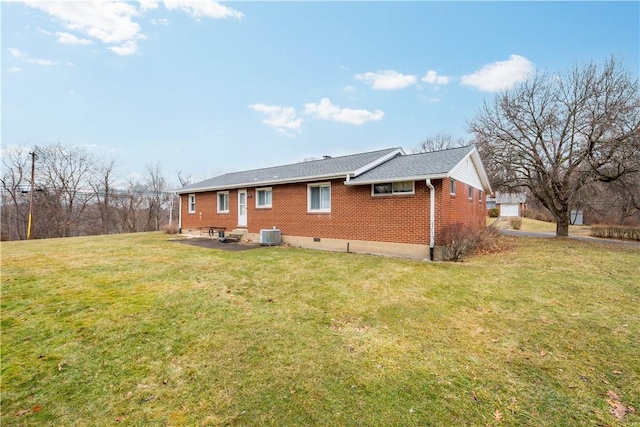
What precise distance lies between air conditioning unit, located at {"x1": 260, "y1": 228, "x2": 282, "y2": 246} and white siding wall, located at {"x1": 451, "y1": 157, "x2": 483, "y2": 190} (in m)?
7.90

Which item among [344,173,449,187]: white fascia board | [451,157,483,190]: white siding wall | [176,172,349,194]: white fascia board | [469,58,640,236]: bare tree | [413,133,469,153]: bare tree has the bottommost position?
[344,173,449,187]: white fascia board

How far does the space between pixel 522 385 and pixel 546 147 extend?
1678 centimetres

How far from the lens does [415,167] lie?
10430mm

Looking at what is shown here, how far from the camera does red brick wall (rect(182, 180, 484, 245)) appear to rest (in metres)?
9.72

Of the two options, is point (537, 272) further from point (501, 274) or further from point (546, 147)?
point (546, 147)

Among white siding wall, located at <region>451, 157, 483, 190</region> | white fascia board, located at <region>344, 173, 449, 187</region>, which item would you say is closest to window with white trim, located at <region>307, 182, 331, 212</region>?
white fascia board, located at <region>344, 173, 449, 187</region>

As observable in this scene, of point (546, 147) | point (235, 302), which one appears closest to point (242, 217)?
point (235, 302)

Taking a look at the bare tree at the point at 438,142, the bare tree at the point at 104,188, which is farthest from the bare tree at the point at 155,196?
the bare tree at the point at 438,142

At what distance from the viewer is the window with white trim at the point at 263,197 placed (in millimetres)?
14176

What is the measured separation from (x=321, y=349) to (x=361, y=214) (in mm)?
7551

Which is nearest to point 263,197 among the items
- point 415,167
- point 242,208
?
point 242,208

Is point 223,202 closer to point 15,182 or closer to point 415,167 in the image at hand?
point 415,167

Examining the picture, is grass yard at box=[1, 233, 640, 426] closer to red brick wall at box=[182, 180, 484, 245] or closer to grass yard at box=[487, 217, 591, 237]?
red brick wall at box=[182, 180, 484, 245]

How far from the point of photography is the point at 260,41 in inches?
579
